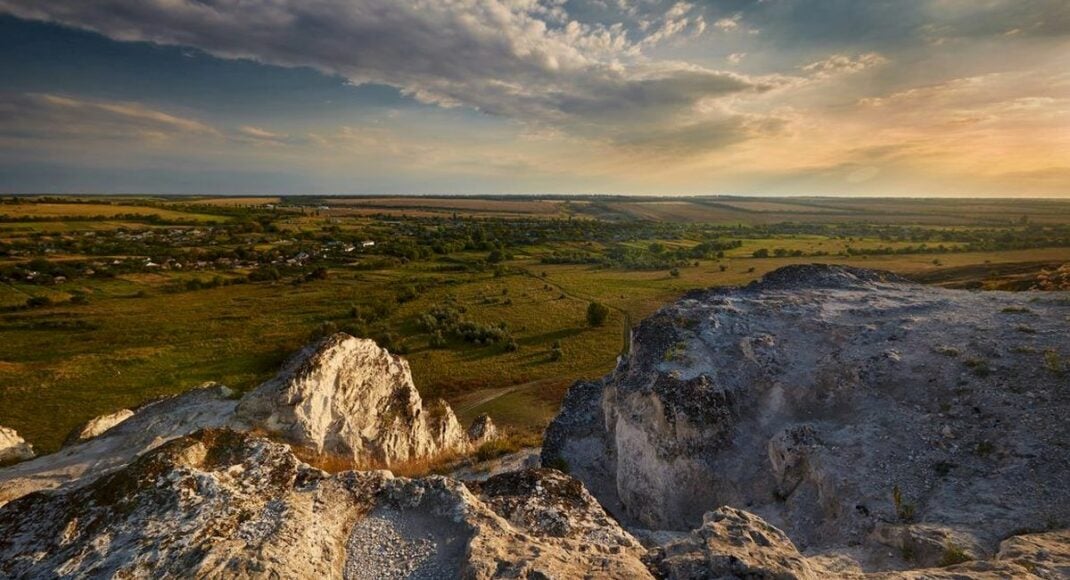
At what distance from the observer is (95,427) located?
66.4 feet

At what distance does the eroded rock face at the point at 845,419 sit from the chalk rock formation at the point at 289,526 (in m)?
5.41

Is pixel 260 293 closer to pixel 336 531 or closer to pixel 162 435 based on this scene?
pixel 162 435

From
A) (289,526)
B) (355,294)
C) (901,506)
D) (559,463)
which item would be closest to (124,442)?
(289,526)

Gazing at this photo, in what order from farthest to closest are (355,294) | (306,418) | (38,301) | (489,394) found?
1. (355,294)
2. (38,301)
3. (489,394)
4. (306,418)

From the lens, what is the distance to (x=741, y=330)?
17.0m

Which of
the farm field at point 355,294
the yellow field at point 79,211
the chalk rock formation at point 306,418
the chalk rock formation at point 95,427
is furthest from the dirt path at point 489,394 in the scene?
the yellow field at point 79,211

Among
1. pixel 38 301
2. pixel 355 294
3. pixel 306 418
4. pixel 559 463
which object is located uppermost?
pixel 306 418

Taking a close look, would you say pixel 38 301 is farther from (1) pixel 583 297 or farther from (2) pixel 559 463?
(2) pixel 559 463

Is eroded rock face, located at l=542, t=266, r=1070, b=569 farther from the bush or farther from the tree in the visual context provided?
the bush

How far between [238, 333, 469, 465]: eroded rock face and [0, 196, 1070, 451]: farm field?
10114mm

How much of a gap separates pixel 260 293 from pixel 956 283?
90378 millimetres

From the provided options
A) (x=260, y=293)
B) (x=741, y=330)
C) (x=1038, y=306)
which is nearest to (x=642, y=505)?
(x=741, y=330)

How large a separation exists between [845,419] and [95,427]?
27133mm

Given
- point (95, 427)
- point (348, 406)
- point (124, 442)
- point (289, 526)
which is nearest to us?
point (289, 526)
